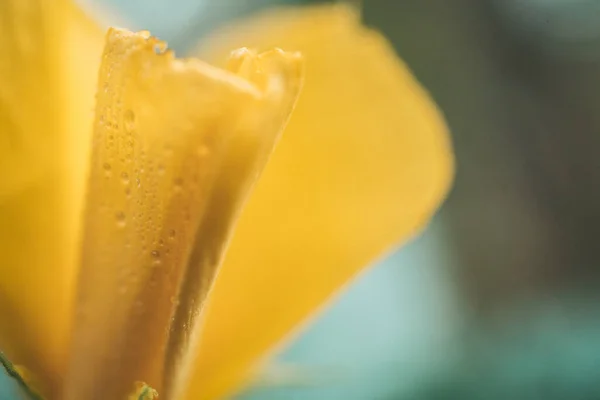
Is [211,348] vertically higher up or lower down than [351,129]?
lower down

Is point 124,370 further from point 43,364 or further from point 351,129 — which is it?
point 351,129

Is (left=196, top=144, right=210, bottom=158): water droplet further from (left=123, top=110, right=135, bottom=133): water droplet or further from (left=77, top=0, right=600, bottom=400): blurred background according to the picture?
(left=77, top=0, right=600, bottom=400): blurred background

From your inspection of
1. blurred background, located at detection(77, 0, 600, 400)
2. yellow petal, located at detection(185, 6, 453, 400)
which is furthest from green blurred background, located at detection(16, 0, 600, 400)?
yellow petal, located at detection(185, 6, 453, 400)

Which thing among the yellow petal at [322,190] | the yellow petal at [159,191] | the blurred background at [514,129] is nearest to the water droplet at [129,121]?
the yellow petal at [159,191]

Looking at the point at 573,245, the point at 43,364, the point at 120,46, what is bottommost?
the point at 43,364

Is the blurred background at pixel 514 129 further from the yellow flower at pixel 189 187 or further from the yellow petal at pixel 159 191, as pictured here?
the yellow petal at pixel 159 191

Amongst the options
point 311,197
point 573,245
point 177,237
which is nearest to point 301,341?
point 311,197
